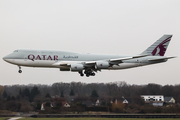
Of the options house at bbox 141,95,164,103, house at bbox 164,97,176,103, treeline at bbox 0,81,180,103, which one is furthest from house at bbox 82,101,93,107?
house at bbox 164,97,176,103

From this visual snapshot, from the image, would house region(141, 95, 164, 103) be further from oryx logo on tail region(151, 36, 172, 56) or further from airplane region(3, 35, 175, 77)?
airplane region(3, 35, 175, 77)

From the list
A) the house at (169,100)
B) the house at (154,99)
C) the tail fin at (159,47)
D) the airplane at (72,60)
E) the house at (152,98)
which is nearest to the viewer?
the airplane at (72,60)

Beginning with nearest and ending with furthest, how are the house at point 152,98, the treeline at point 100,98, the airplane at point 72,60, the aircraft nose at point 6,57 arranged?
the airplane at point 72,60, the aircraft nose at point 6,57, the treeline at point 100,98, the house at point 152,98

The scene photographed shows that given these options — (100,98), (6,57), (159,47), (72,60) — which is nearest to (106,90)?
(100,98)

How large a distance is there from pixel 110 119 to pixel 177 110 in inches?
649

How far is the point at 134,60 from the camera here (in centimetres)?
6378

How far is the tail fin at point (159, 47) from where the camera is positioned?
66.8 m

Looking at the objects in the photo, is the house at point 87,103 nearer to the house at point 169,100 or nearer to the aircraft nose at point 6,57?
the house at point 169,100

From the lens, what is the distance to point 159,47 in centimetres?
6731

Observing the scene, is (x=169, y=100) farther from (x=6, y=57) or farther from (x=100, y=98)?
(x=6, y=57)

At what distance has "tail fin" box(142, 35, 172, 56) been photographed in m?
66.8

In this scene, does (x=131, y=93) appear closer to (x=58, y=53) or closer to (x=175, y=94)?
(x=175, y=94)

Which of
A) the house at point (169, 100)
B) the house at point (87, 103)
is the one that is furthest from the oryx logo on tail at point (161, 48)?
the house at point (87, 103)

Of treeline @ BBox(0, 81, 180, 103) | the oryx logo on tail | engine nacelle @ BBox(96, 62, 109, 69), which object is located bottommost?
treeline @ BBox(0, 81, 180, 103)
